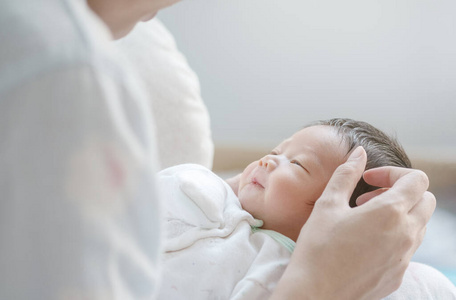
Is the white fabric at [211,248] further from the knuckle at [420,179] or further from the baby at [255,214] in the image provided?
the knuckle at [420,179]

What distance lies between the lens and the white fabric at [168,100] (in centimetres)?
156

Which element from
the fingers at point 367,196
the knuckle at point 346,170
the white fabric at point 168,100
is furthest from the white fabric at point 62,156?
the white fabric at point 168,100

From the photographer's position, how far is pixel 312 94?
2.42 m

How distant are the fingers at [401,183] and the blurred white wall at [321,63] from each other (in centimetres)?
140

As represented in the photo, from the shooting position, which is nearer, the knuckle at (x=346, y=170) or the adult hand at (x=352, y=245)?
the adult hand at (x=352, y=245)

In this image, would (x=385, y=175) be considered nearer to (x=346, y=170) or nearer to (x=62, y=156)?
(x=346, y=170)

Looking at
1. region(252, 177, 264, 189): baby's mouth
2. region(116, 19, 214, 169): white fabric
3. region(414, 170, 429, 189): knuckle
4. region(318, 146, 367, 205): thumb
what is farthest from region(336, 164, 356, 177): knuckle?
region(116, 19, 214, 169): white fabric

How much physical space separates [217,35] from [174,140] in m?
0.99

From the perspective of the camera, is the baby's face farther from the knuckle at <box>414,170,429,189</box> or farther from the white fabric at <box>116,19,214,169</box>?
the white fabric at <box>116,19,214,169</box>

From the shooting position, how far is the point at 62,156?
398 mm

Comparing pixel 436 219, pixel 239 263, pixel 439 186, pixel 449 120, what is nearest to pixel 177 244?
pixel 239 263

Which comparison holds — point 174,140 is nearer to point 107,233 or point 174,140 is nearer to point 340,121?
point 340,121

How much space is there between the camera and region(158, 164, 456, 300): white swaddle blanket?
0.90m

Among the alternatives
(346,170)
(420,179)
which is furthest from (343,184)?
(420,179)
